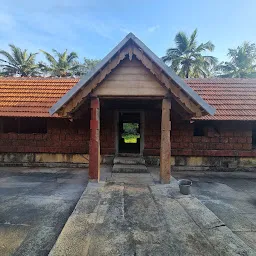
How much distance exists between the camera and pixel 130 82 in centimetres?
569

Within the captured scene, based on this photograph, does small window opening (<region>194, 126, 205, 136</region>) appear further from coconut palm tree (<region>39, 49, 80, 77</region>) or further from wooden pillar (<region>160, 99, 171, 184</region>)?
coconut palm tree (<region>39, 49, 80, 77</region>)

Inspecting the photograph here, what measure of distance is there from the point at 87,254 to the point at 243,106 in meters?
8.68

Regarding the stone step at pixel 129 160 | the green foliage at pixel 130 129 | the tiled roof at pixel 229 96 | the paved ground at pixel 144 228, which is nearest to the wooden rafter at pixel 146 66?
the paved ground at pixel 144 228

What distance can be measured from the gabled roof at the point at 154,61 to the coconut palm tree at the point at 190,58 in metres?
21.9

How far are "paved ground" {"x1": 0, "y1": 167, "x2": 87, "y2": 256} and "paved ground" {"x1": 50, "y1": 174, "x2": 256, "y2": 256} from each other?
1.44ft

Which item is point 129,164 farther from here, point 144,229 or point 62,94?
point 62,94

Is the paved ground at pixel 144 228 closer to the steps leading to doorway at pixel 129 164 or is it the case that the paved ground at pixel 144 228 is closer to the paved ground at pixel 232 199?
the paved ground at pixel 232 199

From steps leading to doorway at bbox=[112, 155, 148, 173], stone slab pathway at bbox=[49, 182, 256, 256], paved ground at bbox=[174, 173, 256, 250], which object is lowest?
paved ground at bbox=[174, 173, 256, 250]

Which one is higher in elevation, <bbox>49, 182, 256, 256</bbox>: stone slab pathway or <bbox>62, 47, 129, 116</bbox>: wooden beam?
<bbox>62, 47, 129, 116</bbox>: wooden beam

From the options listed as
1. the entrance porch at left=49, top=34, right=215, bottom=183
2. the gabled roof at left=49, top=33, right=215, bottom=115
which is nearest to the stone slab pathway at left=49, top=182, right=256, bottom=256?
the entrance porch at left=49, top=34, right=215, bottom=183

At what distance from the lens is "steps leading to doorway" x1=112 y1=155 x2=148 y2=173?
286 inches

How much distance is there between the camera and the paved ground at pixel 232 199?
3.89 m

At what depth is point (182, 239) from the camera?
10.0 feet

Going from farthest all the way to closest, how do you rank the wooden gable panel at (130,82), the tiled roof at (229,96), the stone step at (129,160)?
the tiled roof at (229,96)
the stone step at (129,160)
the wooden gable panel at (130,82)
